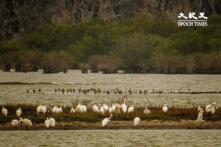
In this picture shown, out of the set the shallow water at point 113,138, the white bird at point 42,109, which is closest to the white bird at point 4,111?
the white bird at point 42,109

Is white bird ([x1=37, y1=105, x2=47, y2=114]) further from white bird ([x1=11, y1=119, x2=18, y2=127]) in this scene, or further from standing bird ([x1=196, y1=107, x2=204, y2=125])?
standing bird ([x1=196, y1=107, x2=204, y2=125])

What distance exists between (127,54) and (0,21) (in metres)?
40.0

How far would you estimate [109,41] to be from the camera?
94.7 metres

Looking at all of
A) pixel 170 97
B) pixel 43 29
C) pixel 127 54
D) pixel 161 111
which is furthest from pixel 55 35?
pixel 161 111

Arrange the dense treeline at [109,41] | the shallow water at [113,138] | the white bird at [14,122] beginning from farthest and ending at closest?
the dense treeline at [109,41]
the white bird at [14,122]
the shallow water at [113,138]

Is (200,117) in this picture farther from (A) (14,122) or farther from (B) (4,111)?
(B) (4,111)

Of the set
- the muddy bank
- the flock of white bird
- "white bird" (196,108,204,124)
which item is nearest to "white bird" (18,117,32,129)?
the flock of white bird

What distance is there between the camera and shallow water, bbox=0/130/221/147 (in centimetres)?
1755
